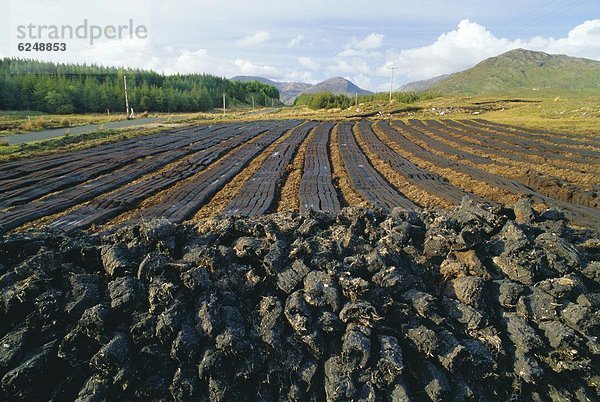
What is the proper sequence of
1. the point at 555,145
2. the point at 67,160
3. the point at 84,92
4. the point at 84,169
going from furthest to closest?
the point at 84,92 < the point at 555,145 < the point at 67,160 < the point at 84,169

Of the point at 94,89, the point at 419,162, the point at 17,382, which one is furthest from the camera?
the point at 94,89

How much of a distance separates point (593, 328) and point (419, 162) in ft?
42.9

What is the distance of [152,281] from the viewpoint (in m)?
4.04

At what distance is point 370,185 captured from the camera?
463 inches

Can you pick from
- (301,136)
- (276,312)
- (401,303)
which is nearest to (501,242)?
(401,303)

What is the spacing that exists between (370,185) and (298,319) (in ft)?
28.2

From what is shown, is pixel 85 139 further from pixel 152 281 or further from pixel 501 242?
pixel 501 242

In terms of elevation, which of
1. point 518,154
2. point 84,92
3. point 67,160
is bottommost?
point 67,160

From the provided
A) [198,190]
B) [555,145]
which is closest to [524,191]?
[198,190]

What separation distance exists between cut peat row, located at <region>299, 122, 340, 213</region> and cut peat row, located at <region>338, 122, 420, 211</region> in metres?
0.83

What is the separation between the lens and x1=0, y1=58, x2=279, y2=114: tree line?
186 feet

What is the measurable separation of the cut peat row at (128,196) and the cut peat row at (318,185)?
4516 mm

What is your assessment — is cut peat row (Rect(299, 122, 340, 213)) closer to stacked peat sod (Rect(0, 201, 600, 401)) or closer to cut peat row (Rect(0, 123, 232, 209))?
stacked peat sod (Rect(0, 201, 600, 401))

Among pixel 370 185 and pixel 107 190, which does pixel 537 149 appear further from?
pixel 107 190
